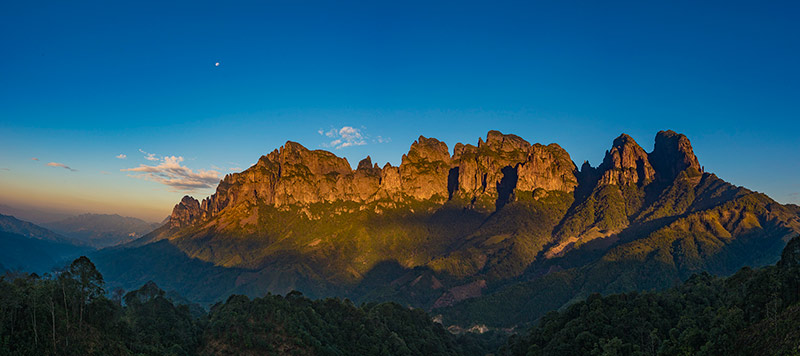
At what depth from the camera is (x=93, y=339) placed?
283ft

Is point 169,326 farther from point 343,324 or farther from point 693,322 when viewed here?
point 693,322

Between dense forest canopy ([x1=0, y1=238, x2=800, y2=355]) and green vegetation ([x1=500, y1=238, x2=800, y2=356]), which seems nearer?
green vegetation ([x1=500, y1=238, x2=800, y2=356])

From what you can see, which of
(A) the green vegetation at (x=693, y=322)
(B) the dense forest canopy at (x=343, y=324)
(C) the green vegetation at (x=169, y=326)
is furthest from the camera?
(C) the green vegetation at (x=169, y=326)

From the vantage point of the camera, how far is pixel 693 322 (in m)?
101

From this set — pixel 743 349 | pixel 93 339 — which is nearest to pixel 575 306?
pixel 743 349

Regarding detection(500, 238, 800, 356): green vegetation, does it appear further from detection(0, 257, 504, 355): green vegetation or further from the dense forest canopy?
detection(0, 257, 504, 355): green vegetation

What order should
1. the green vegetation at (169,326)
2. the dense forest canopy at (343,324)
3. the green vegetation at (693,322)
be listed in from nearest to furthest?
the green vegetation at (693,322), the dense forest canopy at (343,324), the green vegetation at (169,326)

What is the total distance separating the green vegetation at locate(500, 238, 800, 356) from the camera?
7825 cm

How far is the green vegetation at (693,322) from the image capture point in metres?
78.2

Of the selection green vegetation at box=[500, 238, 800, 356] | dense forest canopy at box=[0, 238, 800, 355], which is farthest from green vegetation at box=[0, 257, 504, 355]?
green vegetation at box=[500, 238, 800, 356]

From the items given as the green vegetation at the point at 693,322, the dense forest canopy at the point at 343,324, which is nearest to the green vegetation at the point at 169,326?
the dense forest canopy at the point at 343,324

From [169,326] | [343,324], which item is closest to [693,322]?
[343,324]

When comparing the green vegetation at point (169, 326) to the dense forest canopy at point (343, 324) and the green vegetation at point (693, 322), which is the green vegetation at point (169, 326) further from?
the green vegetation at point (693, 322)

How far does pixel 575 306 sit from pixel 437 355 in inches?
1670
